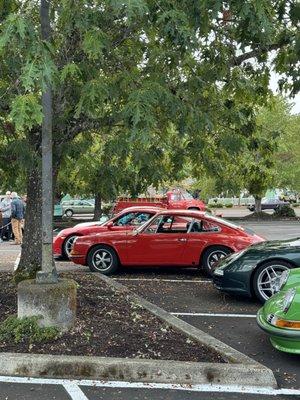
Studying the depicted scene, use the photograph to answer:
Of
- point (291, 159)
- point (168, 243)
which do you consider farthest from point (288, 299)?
point (291, 159)

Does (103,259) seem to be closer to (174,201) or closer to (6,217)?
(6,217)

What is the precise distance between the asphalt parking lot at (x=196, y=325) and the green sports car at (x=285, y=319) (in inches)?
8.8

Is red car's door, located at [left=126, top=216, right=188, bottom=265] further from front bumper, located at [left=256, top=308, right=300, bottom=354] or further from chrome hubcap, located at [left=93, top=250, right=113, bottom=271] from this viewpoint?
front bumper, located at [left=256, top=308, right=300, bottom=354]

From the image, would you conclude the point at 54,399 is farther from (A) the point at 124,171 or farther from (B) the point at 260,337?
(A) the point at 124,171

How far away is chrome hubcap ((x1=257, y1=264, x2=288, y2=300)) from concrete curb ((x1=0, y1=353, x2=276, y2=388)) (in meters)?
3.11

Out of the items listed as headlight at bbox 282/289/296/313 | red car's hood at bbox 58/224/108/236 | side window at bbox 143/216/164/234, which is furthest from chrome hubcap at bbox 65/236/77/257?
headlight at bbox 282/289/296/313

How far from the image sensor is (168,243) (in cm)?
1095

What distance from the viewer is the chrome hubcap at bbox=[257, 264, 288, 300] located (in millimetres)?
7883

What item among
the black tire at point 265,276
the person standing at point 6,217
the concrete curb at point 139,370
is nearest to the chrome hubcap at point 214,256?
the black tire at point 265,276

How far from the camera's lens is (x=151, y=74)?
607cm

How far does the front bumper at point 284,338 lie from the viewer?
205 inches

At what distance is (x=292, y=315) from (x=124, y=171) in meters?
4.20

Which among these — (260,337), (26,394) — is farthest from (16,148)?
(260,337)

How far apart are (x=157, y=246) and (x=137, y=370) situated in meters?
6.11
